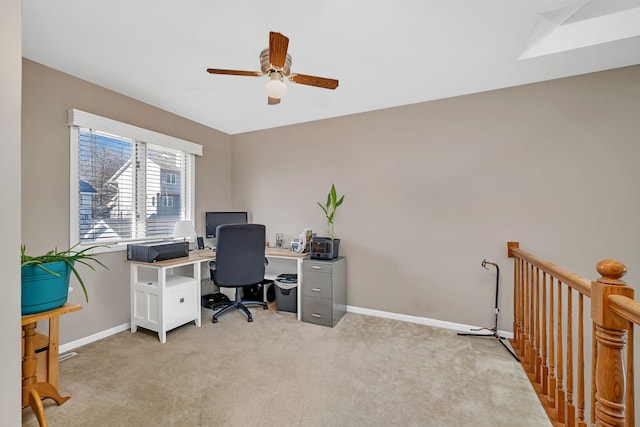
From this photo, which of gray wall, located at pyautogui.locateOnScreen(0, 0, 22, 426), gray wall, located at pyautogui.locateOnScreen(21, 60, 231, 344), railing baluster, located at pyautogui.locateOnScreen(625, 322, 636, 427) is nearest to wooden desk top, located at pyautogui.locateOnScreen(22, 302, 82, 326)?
gray wall, located at pyautogui.locateOnScreen(0, 0, 22, 426)

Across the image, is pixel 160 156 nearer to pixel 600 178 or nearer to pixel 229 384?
pixel 229 384

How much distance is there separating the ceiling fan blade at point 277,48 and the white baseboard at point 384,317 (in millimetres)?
2747

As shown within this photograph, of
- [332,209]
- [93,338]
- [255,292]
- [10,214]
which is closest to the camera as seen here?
[10,214]

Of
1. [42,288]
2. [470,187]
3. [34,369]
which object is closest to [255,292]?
[34,369]

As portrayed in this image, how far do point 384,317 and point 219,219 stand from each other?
2503 millimetres

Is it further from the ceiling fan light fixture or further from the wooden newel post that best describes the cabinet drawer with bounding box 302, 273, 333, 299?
A: the wooden newel post

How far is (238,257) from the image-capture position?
2904 millimetres

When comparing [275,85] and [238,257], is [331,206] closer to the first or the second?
[238,257]

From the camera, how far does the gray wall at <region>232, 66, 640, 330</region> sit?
7.57 feet

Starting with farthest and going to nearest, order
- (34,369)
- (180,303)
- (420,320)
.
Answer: (420,320), (180,303), (34,369)

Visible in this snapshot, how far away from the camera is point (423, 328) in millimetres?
2830

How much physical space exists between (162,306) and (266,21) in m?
2.55

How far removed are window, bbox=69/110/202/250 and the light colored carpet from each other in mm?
1094

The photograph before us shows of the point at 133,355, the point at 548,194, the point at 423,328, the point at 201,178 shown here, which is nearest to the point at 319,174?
the point at 201,178
